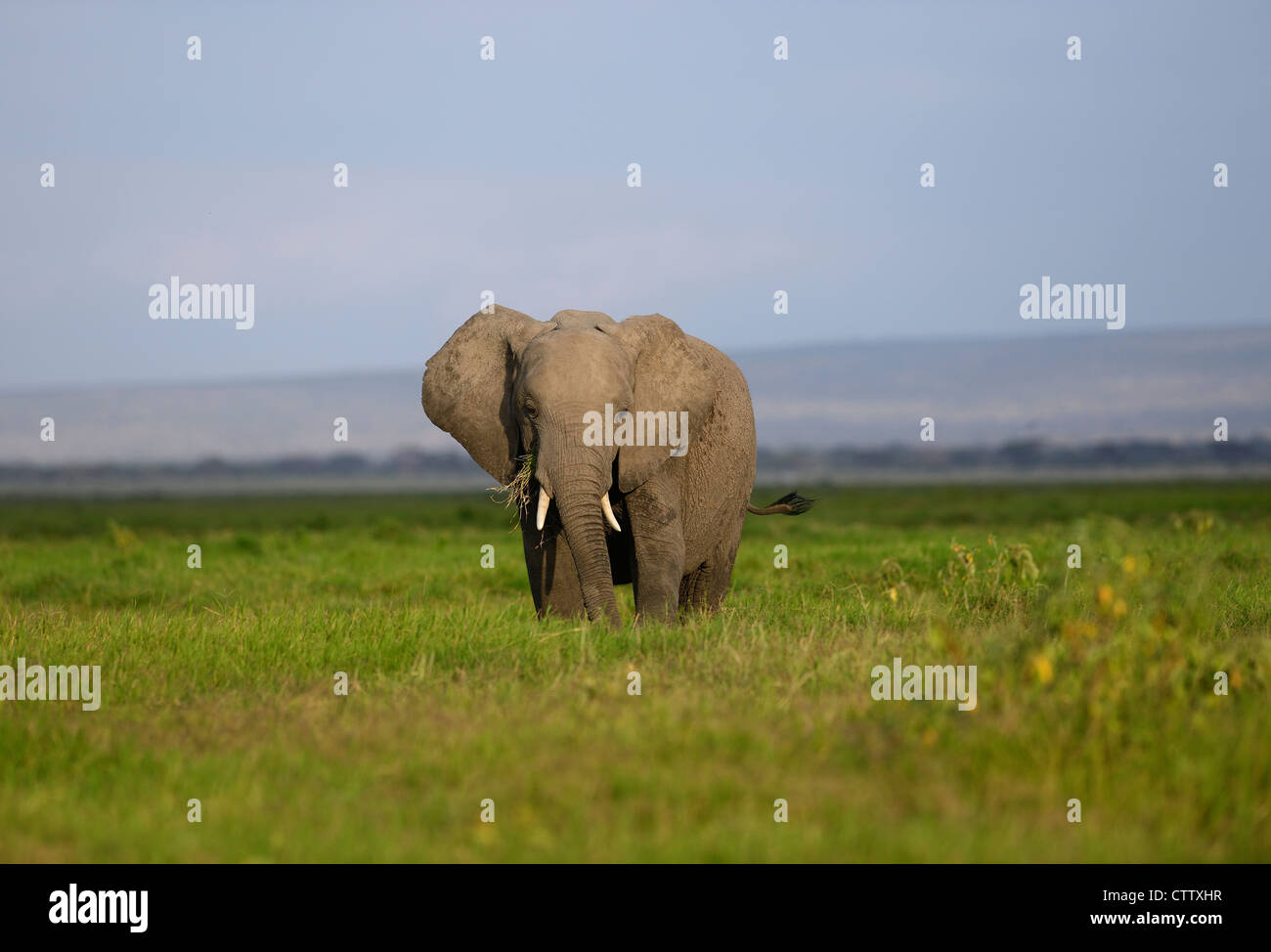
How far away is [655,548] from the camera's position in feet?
35.4

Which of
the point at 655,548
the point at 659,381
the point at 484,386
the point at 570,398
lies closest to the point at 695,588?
the point at 655,548

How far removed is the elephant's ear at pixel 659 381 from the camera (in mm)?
10516

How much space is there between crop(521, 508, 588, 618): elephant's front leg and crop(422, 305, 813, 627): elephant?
1 cm

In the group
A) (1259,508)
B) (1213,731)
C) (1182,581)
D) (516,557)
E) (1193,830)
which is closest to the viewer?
(1193,830)

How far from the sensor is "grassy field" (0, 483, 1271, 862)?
5488mm

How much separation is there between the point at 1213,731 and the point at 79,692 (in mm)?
6422

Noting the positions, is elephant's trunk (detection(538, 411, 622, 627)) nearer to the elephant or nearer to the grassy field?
the elephant

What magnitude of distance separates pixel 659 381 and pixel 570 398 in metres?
1.27

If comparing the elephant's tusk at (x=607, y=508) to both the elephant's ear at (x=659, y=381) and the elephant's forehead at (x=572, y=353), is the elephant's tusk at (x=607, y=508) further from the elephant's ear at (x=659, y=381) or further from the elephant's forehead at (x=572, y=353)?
the elephant's forehead at (x=572, y=353)

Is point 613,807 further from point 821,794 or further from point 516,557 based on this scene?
point 516,557

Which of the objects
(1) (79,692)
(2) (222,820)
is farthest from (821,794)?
(1) (79,692)

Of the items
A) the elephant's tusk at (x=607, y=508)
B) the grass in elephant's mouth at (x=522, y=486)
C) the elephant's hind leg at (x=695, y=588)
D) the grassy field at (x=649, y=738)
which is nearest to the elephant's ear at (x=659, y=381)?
the elephant's tusk at (x=607, y=508)

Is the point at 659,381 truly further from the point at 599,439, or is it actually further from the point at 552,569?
the point at 552,569
